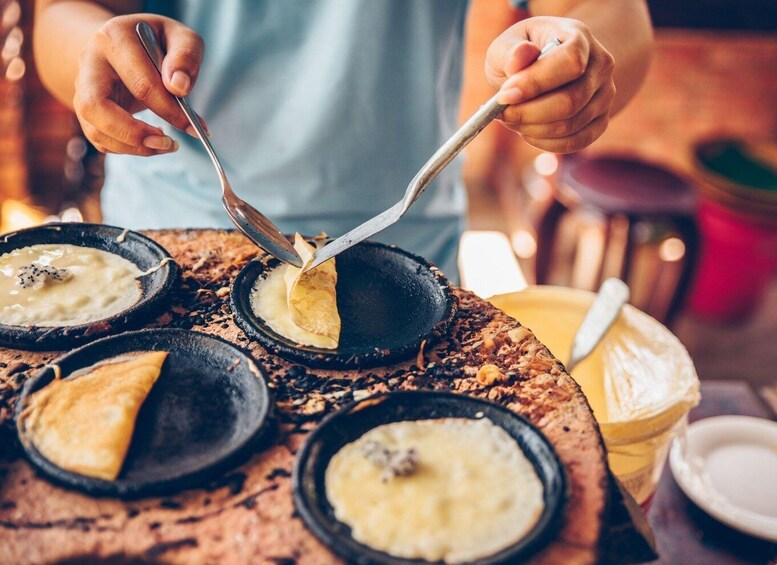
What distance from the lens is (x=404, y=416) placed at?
1286 mm

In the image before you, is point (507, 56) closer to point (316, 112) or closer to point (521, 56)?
point (521, 56)

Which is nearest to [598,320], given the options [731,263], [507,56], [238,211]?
[507,56]

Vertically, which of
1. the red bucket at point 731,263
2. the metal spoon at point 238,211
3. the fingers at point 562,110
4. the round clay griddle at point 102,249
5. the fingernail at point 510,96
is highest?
the fingernail at point 510,96

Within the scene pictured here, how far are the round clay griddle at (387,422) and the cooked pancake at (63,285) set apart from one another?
1.92 feet

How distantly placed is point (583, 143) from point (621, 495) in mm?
747

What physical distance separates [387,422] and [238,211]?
25.1 inches

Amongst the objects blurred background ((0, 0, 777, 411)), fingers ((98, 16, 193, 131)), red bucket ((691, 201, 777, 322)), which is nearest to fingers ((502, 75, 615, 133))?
fingers ((98, 16, 193, 131))

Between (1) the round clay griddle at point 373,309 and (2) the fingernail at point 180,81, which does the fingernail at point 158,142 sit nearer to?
(2) the fingernail at point 180,81

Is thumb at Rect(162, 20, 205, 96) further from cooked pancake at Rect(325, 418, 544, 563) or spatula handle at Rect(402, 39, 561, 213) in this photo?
cooked pancake at Rect(325, 418, 544, 563)

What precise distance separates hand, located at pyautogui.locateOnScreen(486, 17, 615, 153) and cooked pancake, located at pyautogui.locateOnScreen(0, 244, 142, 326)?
3.01 ft

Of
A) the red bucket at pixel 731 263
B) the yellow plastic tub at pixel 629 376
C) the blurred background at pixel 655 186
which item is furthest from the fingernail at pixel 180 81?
the red bucket at pixel 731 263

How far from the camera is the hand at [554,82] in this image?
1352 mm

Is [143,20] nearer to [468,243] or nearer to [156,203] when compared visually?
[156,203]

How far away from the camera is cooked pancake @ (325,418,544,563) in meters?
1.06
